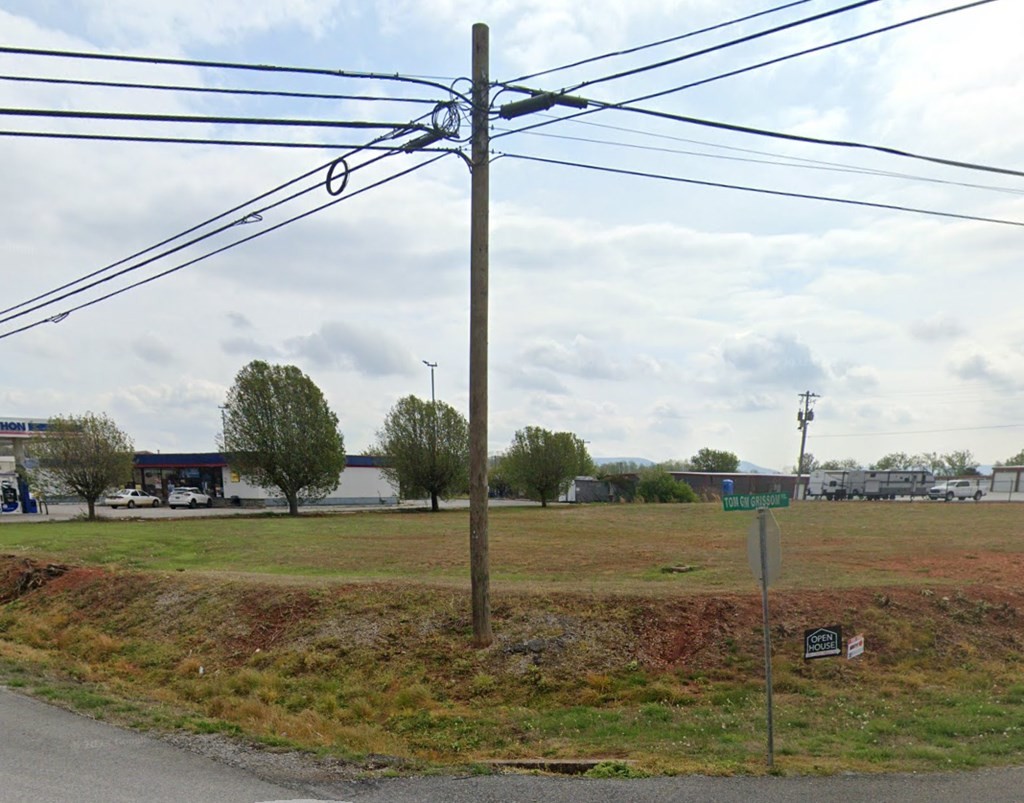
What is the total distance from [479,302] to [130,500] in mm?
56925

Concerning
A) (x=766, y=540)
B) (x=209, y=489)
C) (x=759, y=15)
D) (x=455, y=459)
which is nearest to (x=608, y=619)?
(x=766, y=540)

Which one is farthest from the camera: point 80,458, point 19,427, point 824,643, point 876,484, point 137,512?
point 876,484

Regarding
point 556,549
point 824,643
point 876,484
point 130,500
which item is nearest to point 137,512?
point 130,500

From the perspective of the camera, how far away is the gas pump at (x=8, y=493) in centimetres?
5159

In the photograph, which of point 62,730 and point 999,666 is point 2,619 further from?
point 999,666

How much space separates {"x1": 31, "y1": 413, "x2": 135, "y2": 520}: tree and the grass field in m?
22.1

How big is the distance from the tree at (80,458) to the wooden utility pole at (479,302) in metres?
35.3

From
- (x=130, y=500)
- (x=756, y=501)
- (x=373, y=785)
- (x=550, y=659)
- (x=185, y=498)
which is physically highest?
(x=756, y=501)

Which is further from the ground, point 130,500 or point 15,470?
point 15,470

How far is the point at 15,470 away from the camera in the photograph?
53.5 m

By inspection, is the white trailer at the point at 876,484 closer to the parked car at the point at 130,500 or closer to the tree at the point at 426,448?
the tree at the point at 426,448

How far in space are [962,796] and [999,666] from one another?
669cm

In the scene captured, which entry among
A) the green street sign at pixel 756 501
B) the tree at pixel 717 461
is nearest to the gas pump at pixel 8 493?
the green street sign at pixel 756 501

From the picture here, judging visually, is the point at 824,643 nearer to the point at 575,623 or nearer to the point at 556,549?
the point at 575,623
